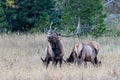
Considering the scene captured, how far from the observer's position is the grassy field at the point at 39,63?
1120 centimetres

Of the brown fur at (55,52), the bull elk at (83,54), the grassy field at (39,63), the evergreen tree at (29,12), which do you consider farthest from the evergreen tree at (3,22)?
the bull elk at (83,54)

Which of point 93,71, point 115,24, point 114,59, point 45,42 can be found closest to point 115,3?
point 115,24

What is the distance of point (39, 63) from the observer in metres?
14.7

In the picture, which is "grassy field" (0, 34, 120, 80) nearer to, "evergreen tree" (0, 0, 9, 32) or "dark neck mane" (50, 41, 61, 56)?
"dark neck mane" (50, 41, 61, 56)

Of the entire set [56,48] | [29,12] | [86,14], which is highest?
[86,14]

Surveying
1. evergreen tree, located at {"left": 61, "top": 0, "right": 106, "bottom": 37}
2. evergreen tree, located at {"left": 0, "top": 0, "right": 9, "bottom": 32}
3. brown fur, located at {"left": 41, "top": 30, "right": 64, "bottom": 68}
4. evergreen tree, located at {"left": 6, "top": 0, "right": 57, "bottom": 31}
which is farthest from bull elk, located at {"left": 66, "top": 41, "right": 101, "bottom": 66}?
evergreen tree, located at {"left": 6, "top": 0, "right": 57, "bottom": 31}

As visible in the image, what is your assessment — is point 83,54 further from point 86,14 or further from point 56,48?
point 86,14

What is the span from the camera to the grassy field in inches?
441

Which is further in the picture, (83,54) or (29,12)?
(29,12)

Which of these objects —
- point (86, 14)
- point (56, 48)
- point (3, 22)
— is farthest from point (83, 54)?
point (3, 22)

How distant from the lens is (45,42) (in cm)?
2042

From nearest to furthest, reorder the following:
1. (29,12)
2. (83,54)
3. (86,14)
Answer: (83,54)
(86,14)
(29,12)

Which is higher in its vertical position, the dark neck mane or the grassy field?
the dark neck mane

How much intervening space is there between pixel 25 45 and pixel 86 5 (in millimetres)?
4829
